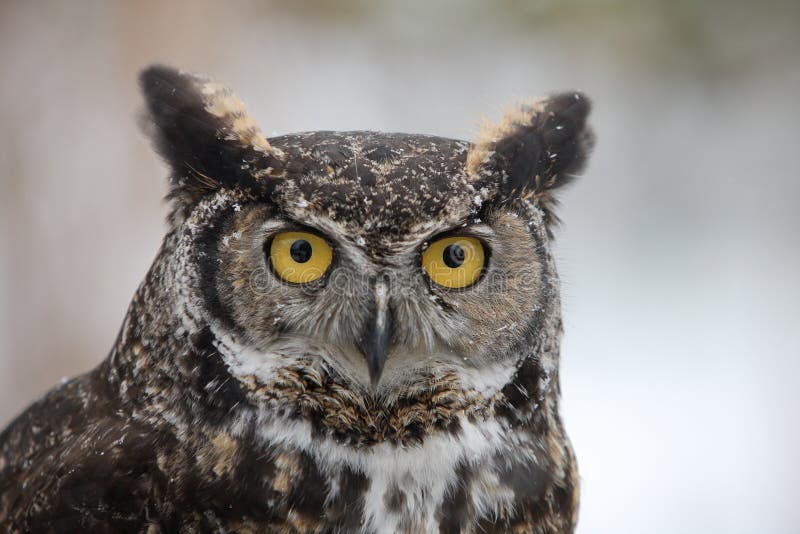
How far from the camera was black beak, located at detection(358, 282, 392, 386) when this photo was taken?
1779 mm

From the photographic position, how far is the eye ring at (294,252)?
178cm

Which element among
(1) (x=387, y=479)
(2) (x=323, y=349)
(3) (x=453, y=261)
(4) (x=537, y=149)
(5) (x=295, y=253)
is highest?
(4) (x=537, y=149)

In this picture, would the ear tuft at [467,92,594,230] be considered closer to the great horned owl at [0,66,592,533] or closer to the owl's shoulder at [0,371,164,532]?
the great horned owl at [0,66,592,533]

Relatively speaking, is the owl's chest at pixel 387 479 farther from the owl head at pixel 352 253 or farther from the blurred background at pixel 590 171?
the blurred background at pixel 590 171

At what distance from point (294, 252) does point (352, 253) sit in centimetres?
13

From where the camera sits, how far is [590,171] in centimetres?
521

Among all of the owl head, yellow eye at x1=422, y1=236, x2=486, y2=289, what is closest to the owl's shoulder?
the owl head

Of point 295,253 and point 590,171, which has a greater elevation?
point 590,171

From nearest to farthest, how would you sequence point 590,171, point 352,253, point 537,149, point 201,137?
point 352,253 → point 201,137 → point 537,149 → point 590,171

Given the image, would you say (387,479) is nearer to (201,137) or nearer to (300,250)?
(300,250)

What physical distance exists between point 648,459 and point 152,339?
4.53 metres

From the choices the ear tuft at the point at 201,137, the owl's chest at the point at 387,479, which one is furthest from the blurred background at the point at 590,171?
the ear tuft at the point at 201,137

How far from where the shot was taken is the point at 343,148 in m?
1.82

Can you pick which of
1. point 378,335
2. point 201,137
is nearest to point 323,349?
point 378,335
